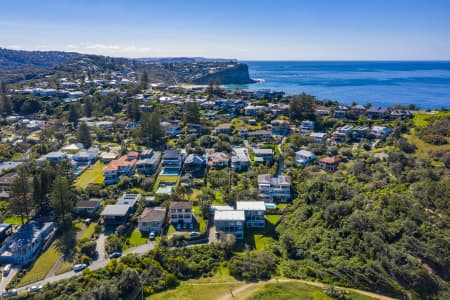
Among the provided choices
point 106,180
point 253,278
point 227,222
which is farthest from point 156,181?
point 253,278

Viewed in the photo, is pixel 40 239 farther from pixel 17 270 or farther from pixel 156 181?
pixel 156 181

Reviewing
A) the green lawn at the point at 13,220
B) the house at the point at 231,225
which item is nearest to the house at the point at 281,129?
the house at the point at 231,225

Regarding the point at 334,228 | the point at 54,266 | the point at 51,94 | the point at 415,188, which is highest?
the point at 51,94

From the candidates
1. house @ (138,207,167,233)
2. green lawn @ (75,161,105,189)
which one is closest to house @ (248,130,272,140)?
green lawn @ (75,161,105,189)

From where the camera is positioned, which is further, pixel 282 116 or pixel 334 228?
pixel 282 116

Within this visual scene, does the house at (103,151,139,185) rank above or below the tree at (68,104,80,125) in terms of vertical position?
below

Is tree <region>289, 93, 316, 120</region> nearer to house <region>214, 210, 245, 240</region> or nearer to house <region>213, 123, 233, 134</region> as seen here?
house <region>213, 123, 233, 134</region>

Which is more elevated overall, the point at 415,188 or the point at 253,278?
the point at 415,188
